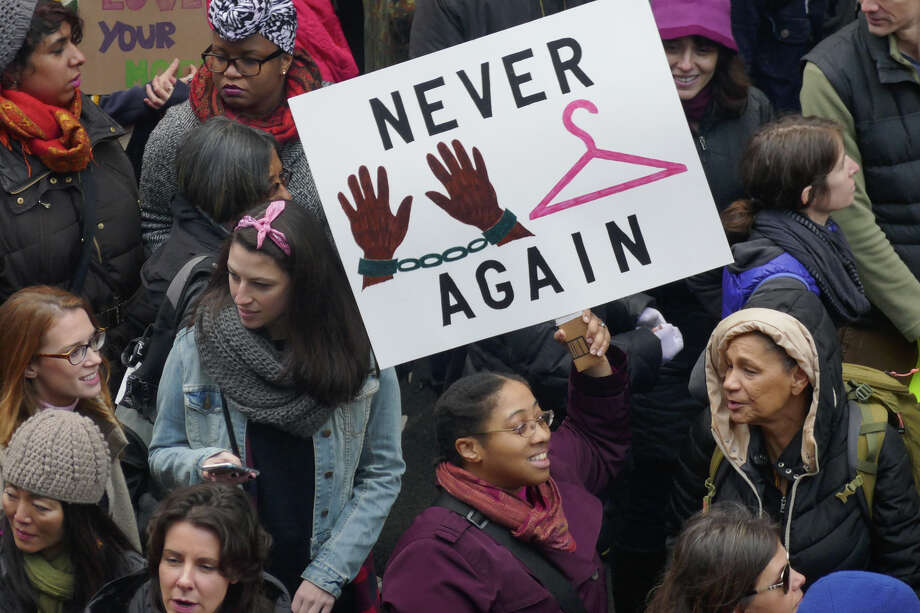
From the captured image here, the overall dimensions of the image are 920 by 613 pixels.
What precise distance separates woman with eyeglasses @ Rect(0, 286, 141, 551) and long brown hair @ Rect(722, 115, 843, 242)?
2120 millimetres

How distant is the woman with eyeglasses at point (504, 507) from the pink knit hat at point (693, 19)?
1.45 m

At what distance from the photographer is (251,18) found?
486cm

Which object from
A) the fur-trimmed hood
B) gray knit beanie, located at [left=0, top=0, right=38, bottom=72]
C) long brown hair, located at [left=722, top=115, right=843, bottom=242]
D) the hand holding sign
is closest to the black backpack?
gray knit beanie, located at [left=0, top=0, right=38, bottom=72]

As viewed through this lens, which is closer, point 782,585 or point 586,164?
point 782,585

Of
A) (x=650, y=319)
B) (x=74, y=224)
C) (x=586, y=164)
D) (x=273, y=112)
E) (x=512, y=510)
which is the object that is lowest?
(x=512, y=510)

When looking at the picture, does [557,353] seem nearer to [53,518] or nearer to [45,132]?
[53,518]

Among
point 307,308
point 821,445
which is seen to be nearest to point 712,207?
point 821,445

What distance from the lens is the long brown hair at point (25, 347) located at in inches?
157

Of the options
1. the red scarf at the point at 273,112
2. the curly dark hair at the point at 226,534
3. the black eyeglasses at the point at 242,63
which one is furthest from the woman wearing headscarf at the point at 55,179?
Answer: the curly dark hair at the point at 226,534

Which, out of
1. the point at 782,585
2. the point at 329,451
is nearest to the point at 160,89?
the point at 329,451

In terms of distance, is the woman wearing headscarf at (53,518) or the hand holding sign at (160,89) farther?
the hand holding sign at (160,89)

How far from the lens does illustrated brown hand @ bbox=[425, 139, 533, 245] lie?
3889mm

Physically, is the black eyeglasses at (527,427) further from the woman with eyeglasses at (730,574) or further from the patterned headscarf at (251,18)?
A: the patterned headscarf at (251,18)

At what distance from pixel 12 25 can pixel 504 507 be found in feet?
7.63
